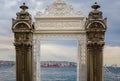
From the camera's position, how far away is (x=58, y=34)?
11531 millimetres

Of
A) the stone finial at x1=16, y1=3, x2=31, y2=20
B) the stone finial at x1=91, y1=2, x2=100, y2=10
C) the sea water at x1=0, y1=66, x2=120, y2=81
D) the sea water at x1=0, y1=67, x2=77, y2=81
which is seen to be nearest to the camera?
the stone finial at x1=91, y1=2, x2=100, y2=10

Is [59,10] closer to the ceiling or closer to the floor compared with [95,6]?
closer to the floor

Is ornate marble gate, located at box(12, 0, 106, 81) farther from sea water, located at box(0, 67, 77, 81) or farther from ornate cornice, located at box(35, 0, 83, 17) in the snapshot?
sea water, located at box(0, 67, 77, 81)

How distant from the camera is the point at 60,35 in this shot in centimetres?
1153

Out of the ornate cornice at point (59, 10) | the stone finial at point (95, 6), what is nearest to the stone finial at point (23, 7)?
the ornate cornice at point (59, 10)

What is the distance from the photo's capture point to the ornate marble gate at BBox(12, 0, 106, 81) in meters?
11.3

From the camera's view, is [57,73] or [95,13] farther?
[57,73]

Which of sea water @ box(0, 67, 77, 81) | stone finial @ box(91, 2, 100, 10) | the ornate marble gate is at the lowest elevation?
sea water @ box(0, 67, 77, 81)

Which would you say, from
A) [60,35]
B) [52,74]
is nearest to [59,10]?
[60,35]

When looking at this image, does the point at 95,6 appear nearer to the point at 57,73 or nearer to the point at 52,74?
the point at 52,74

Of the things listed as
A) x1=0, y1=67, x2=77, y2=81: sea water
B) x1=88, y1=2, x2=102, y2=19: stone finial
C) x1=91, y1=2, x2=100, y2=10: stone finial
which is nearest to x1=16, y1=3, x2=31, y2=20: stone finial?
x1=88, y1=2, x2=102, y2=19: stone finial

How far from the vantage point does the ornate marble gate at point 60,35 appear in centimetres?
1133

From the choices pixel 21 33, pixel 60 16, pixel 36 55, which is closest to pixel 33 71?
pixel 36 55

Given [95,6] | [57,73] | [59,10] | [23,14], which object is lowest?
[57,73]
